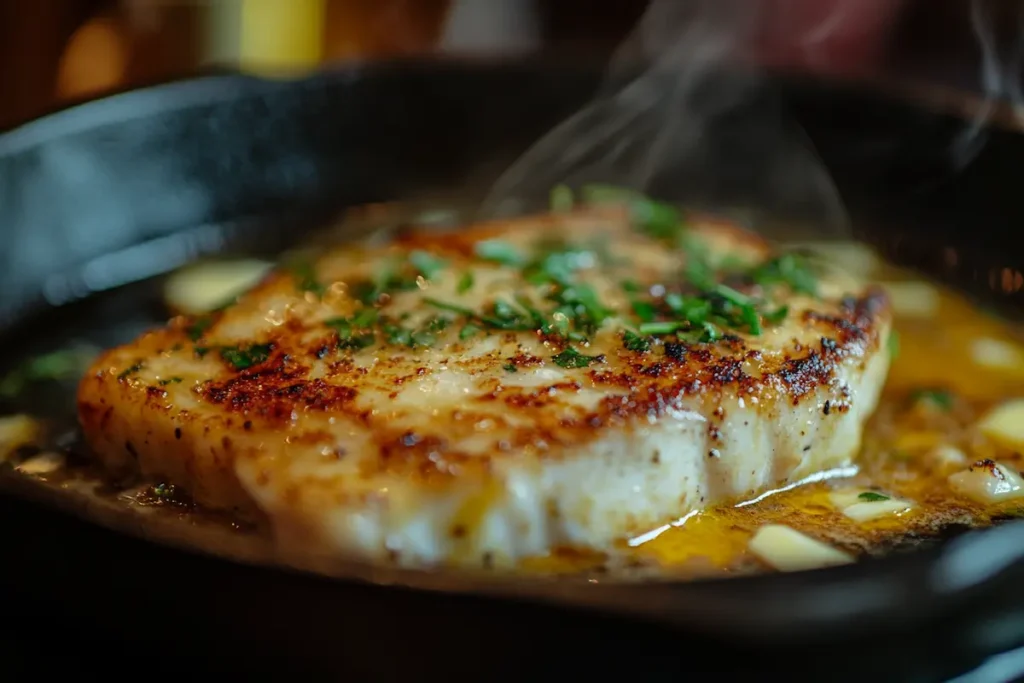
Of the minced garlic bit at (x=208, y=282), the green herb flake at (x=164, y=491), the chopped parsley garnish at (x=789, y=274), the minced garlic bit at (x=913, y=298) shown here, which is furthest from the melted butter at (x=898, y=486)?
the minced garlic bit at (x=208, y=282)

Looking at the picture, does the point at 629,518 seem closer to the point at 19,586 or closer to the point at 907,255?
the point at 19,586

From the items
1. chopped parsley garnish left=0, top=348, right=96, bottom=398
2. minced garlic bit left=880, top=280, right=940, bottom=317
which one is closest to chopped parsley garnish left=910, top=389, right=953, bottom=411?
minced garlic bit left=880, top=280, right=940, bottom=317

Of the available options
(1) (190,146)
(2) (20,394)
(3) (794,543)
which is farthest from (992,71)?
(2) (20,394)

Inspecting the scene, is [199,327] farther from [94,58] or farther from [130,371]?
[94,58]

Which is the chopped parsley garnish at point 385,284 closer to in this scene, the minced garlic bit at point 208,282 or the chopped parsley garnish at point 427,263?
the chopped parsley garnish at point 427,263

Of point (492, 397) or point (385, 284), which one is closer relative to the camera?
point (492, 397)

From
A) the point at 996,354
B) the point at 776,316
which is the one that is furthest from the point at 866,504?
the point at 996,354

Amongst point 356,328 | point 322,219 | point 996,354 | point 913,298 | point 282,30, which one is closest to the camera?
point 356,328
